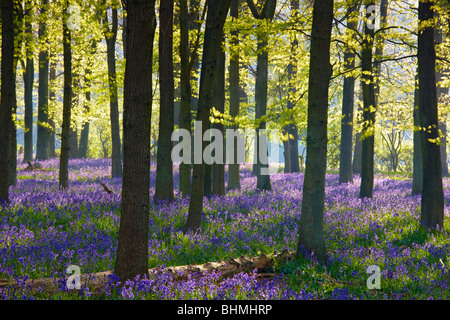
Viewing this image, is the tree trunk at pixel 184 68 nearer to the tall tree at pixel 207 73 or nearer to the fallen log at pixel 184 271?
the tall tree at pixel 207 73

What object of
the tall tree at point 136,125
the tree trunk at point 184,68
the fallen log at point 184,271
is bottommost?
the fallen log at point 184,271

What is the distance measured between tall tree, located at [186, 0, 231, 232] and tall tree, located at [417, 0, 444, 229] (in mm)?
4776

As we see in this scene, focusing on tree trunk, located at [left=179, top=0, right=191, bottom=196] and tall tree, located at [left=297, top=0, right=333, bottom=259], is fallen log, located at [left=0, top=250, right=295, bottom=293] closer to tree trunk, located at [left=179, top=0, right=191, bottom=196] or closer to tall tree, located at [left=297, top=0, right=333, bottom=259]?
tall tree, located at [left=297, top=0, right=333, bottom=259]

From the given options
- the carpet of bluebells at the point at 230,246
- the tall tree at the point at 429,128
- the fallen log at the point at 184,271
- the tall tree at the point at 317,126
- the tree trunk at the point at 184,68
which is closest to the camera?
the fallen log at the point at 184,271

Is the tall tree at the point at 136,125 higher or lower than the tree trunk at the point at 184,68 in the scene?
lower

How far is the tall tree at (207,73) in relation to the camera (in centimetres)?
707

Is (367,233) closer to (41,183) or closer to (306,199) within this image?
(306,199)

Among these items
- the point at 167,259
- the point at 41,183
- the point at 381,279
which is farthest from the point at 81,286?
the point at 41,183

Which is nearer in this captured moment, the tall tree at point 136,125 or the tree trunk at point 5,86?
the tall tree at point 136,125

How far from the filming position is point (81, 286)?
4.25 metres

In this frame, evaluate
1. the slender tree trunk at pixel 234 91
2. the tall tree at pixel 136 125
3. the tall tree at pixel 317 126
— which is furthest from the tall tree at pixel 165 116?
the tall tree at pixel 136 125

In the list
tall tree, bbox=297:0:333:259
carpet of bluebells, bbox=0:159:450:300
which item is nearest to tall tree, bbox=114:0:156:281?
carpet of bluebells, bbox=0:159:450:300

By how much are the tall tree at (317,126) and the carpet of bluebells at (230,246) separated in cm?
53
